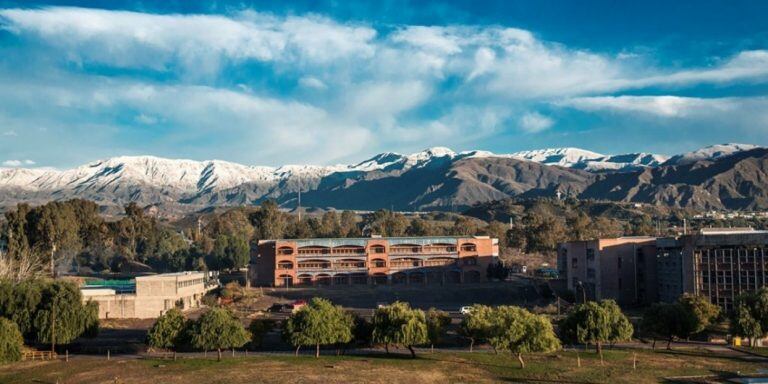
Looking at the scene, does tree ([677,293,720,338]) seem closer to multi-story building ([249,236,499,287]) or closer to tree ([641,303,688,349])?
tree ([641,303,688,349])

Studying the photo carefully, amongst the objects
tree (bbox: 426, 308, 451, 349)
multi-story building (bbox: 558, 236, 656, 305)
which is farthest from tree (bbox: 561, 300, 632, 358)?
multi-story building (bbox: 558, 236, 656, 305)

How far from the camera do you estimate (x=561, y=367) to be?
50.1 meters

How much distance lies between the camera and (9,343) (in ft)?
173

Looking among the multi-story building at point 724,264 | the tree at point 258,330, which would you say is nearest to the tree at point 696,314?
the multi-story building at point 724,264

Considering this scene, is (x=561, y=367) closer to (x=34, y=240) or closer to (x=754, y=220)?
(x=34, y=240)

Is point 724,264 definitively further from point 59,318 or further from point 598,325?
point 59,318

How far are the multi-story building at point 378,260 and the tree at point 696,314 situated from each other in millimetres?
52293

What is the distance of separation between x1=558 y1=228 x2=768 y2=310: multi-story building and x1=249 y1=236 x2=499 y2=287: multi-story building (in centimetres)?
1892

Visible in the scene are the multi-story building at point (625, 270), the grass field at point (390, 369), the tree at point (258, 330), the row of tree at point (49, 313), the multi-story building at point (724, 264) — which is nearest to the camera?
the grass field at point (390, 369)

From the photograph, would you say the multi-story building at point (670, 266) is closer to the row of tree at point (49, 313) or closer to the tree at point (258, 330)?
the tree at point (258, 330)

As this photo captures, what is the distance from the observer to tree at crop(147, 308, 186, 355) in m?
54.1

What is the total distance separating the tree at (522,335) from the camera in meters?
49.6

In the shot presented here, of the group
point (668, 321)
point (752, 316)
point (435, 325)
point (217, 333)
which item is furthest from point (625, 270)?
point (217, 333)

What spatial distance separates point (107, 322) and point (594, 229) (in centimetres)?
9613
